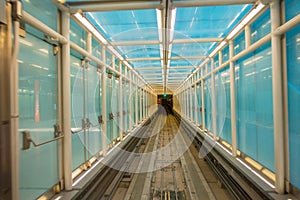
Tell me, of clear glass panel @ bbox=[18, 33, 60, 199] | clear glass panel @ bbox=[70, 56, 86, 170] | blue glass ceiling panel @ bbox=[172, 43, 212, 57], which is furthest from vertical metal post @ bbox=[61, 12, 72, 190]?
blue glass ceiling panel @ bbox=[172, 43, 212, 57]

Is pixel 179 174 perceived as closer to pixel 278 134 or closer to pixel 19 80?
pixel 278 134

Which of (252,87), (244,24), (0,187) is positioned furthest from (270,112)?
(0,187)

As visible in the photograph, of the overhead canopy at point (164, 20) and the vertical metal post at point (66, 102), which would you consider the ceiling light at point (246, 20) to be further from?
the vertical metal post at point (66, 102)

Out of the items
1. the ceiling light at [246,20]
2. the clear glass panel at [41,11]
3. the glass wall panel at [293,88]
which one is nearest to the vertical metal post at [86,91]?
the clear glass panel at [41,11]

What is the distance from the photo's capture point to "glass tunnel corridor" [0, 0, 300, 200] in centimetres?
203

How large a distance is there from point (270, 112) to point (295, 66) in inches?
31.7

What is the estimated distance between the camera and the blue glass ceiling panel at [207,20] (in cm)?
336

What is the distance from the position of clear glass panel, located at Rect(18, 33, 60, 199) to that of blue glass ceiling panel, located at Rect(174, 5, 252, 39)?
2215mm

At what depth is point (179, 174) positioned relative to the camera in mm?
4883

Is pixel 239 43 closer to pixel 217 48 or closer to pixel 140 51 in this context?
pixel 217 48

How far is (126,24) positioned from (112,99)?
2516 millimetres

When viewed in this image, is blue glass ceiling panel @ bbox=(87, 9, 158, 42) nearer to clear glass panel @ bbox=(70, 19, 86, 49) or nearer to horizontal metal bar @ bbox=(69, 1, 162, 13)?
clear glass panel @ bbox=(70, 19, 86, 49)

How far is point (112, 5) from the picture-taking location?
2.82 meters

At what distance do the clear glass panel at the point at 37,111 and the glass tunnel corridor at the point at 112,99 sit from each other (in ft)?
0.04
